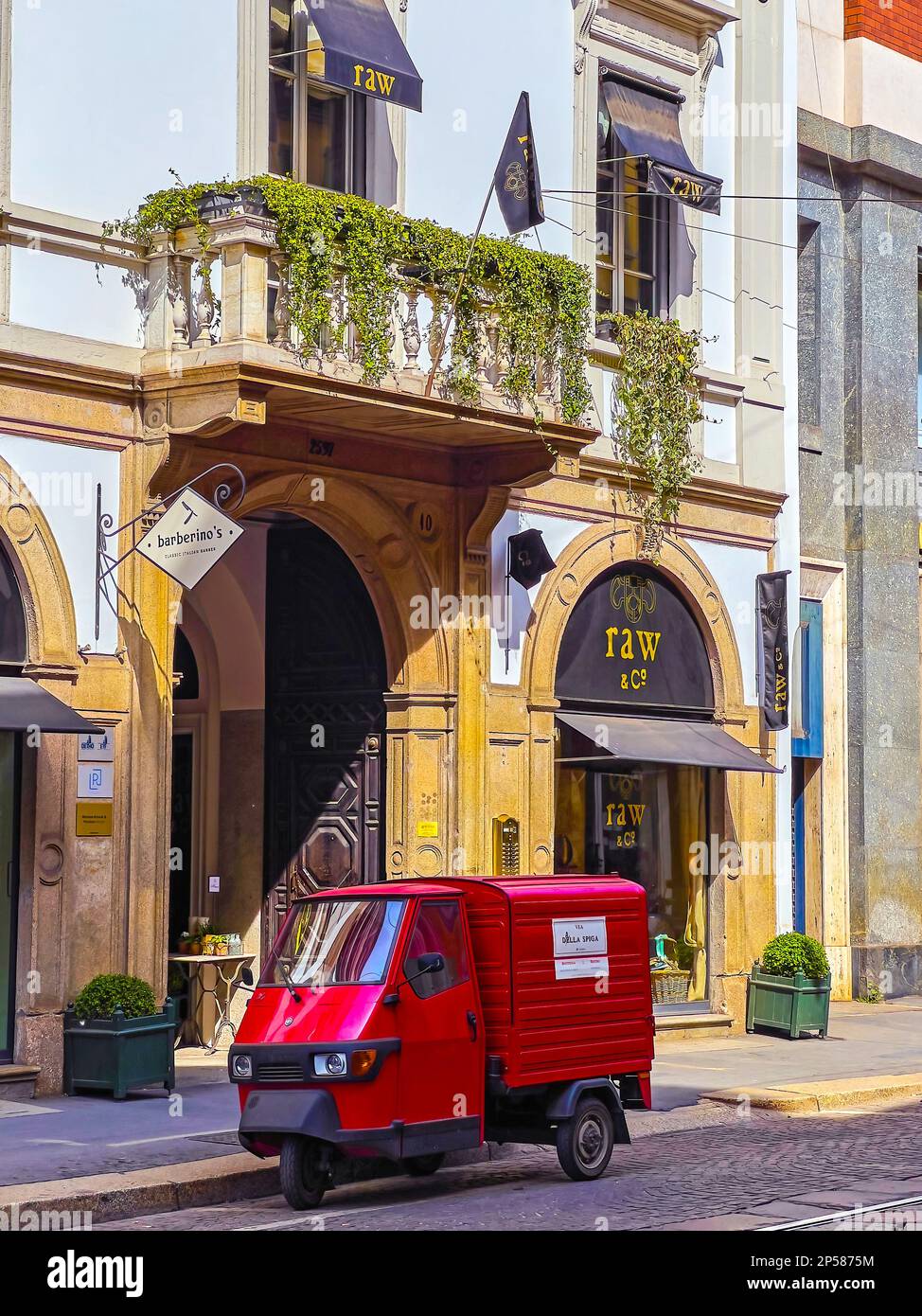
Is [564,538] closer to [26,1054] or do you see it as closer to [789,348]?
[789,348]

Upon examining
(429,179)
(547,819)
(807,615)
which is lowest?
(547,819)

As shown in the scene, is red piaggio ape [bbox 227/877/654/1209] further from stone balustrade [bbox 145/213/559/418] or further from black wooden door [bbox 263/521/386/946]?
black wooden door [bbox 263/521/386/946]

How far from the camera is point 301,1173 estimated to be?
34.1 ft

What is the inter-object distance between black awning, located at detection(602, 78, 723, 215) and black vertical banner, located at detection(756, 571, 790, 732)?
3.92 metres

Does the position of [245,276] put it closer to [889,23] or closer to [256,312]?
[256,312]

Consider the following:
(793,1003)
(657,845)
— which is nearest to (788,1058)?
(793,1003)

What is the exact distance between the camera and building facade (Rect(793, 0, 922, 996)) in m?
22.4

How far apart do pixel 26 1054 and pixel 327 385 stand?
5.30 m

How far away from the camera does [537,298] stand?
16422 mm

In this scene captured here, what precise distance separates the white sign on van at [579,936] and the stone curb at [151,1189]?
207 cm

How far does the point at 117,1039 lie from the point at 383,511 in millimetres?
5289

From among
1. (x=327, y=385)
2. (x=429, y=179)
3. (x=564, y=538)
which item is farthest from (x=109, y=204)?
(x=564, y=538)

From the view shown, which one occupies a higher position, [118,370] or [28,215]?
[28,215]
